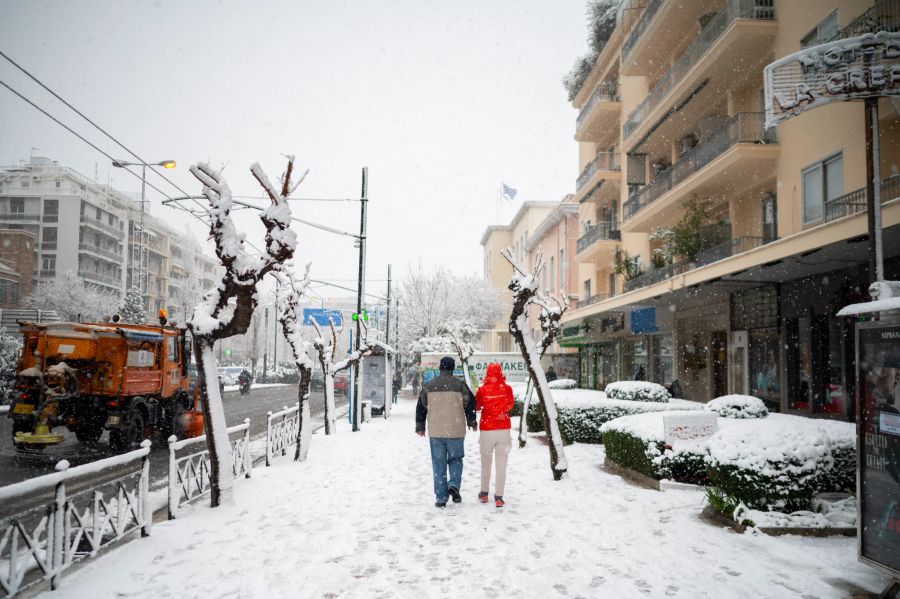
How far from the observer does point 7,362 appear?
2647cm

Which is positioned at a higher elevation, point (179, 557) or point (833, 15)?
point (833, 15)

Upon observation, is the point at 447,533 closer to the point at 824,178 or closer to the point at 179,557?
the point at 179,557

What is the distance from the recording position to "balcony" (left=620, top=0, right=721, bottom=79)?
19844 millimetres

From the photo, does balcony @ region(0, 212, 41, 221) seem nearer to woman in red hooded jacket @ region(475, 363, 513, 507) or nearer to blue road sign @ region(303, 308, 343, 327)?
blue road sign @ region(303, 308, 343, 327)

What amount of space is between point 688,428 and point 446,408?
3419 mm

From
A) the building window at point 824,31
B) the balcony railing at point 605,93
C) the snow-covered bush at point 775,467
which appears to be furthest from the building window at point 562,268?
the snow-covered bush at point 775,467

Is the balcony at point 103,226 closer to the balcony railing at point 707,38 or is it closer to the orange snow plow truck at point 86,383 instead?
the orange snow plow truck at point 86,383

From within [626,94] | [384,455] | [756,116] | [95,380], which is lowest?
[384,455]

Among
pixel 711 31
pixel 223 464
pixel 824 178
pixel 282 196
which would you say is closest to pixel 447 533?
pixel 223 464

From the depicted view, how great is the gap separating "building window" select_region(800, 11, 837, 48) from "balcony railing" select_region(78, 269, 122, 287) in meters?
62.3

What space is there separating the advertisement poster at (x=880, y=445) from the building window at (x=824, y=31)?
36.9ft

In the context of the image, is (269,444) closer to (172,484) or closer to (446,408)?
(172,484)

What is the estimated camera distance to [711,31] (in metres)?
17.2

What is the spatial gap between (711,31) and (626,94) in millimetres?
10263
